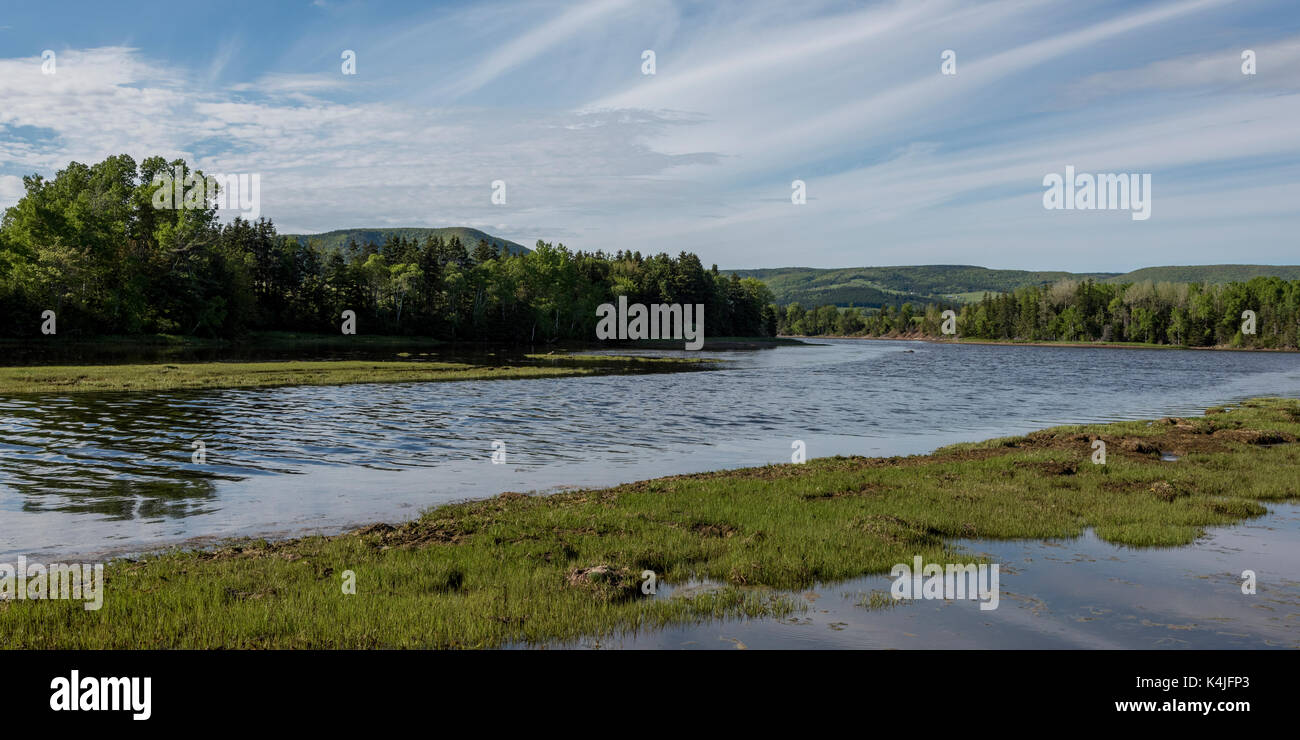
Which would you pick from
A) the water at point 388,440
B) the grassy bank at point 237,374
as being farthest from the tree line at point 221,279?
the water at point 388,440

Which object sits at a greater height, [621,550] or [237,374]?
[237,374]

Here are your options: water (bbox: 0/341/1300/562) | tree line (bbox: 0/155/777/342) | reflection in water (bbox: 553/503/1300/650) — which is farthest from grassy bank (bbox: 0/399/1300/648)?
tree line (bbox: 0/155/777/342)

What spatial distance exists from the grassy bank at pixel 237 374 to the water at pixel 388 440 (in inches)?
149

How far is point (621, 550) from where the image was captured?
1328 cm

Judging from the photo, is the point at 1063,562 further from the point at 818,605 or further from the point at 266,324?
the point at 266,324

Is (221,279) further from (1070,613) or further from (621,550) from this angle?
(1070,613)

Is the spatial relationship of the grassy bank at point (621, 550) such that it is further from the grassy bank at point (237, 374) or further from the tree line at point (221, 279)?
the tree line at point (221, 279)

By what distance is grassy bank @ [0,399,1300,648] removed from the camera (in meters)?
9.39

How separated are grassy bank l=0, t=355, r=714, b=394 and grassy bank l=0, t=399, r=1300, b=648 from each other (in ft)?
126

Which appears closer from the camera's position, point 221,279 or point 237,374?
point 237,374

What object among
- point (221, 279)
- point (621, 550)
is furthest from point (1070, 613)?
point (221, 279)

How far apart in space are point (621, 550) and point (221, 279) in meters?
116
